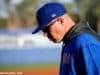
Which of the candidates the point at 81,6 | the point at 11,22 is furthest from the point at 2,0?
the point at 81,6

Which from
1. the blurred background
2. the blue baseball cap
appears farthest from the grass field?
the blue baseball cap

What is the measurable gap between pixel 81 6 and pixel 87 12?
238cm

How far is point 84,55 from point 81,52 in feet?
0.11

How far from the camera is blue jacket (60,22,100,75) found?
110 inches

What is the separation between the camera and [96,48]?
9.20 feet

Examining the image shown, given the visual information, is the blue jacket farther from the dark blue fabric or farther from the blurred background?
the blurred background

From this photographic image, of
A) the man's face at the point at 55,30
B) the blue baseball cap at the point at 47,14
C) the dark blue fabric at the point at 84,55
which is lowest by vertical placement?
the dark blue fabric at the point at 84,55

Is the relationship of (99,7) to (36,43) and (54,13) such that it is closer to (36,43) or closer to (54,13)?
(36,43)

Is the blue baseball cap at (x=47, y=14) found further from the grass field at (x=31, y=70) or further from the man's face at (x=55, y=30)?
the grass field at (x=31, y=70)

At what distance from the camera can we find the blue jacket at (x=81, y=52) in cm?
279

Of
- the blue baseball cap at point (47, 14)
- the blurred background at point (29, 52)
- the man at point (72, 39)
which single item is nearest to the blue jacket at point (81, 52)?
the man at point (72, 39)

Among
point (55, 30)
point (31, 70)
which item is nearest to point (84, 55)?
point (55, 30)

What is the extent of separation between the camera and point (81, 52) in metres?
2.80

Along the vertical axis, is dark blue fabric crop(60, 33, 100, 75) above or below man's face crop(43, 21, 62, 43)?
below
